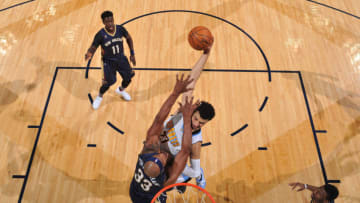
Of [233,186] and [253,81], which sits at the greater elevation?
[253,81]

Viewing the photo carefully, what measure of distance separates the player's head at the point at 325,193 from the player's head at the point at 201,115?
1.95 metres

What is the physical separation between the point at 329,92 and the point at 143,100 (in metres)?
3.27

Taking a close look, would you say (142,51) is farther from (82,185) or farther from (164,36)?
(82,185)

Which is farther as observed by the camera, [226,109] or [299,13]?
[299,13]

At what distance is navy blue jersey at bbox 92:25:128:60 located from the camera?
3.65 m

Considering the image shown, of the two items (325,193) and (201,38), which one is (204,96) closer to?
(201,38)

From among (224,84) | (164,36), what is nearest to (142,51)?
(164,36)

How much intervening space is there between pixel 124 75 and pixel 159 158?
2149 mm

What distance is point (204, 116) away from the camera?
252 cm

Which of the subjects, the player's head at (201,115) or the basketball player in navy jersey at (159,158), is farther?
the player's head at (201,115)

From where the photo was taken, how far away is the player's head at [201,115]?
251 cm

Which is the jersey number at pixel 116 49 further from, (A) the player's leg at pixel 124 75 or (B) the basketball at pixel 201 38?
(B) the basketball at pixel 201 38

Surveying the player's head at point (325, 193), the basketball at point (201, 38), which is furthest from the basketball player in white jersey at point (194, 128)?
the player's head at point (325, 193)

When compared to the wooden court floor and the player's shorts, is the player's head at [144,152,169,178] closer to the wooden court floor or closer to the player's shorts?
the wooden court floor
